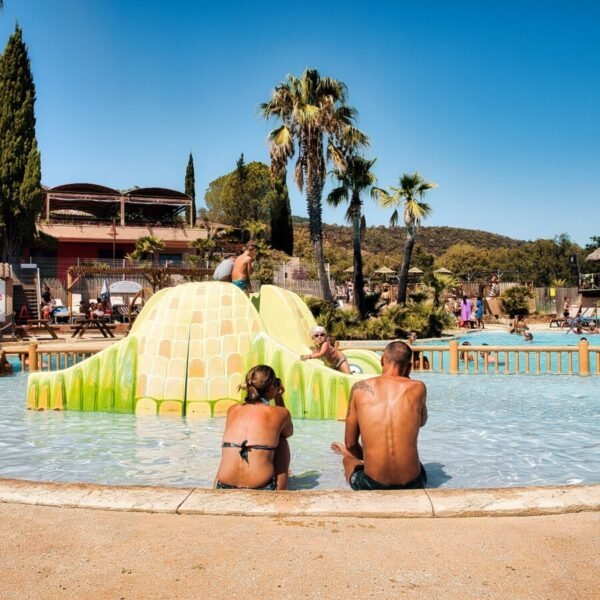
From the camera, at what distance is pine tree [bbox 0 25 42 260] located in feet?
102

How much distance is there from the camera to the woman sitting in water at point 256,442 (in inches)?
156

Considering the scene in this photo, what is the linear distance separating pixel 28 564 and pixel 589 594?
225 cm

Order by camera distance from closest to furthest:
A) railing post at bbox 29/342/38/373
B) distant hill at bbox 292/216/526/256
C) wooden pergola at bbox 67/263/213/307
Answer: railing post at bbox 29/342/38/373 → wooden pergola at bbox 67/263/213/307 → distant hill at bbox 292/216/526/256

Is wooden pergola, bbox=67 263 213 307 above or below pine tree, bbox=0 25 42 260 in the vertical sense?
below

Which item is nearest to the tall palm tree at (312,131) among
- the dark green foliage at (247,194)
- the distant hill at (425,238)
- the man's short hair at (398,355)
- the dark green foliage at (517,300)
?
the dark green foliage at (517,300)

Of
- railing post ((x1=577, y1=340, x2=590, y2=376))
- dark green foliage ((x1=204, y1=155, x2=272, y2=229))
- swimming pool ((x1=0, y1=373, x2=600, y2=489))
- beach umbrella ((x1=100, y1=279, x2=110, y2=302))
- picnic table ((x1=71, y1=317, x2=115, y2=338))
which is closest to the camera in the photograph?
swimming pool ((x1=0, y1=373, x2=600, y2=489))

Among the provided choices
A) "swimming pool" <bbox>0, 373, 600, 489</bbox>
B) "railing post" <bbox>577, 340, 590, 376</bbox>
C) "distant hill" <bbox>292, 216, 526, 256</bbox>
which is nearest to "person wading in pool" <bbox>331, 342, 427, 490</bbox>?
"swimming pool" <bbox>0, 373, 600, 489</bbox>

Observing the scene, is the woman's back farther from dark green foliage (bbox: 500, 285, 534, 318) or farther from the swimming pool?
dark green foliage (bbox: 500, 285, 534, 318)

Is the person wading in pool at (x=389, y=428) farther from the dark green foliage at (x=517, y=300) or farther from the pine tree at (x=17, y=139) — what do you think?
the pine tree at (x=17, y=139)

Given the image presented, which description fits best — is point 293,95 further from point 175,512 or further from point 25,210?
point 175,512

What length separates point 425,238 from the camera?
105 meters

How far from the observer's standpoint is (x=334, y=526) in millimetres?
3082

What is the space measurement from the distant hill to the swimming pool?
271ft

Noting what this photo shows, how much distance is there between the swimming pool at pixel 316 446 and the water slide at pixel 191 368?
0.62 feet
